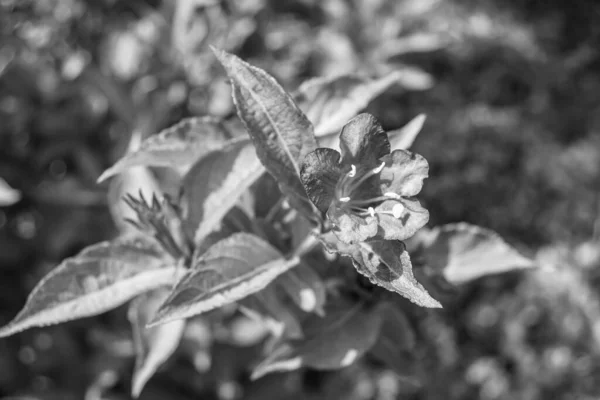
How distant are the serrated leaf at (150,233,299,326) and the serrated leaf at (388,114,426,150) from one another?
1.31 feet

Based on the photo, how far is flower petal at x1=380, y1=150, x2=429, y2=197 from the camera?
51.6 inches

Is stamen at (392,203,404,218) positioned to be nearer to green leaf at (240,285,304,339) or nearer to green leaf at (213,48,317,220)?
green leaf at (213,48,317,220)

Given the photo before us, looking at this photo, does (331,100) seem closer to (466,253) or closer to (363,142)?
(363,142)

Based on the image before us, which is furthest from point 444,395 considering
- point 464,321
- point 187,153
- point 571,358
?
point 187,153

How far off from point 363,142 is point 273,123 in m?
0.22

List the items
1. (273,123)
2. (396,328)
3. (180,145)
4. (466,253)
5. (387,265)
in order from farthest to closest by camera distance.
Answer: (396,328), (466,253), (180,145), (273,123), (387,265)

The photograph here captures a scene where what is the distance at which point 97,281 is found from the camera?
153cm

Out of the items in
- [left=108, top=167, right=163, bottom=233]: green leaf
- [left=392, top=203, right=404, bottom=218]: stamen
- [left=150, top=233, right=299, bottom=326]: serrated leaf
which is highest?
[left=392, top=203, right=404, bottom=218]: stamen

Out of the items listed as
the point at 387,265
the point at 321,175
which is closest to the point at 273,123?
the point at 321,175

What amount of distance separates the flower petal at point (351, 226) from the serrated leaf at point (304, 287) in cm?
32

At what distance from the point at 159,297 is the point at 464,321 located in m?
2.69

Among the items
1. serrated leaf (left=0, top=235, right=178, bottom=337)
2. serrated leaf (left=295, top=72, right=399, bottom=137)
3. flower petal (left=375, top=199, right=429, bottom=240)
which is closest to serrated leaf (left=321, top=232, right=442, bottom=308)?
flower petal (left=375, top=199, right=429, bottom=240)

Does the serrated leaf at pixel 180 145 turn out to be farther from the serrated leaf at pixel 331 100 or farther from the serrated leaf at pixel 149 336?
the serrated leaf at pixel 149 336

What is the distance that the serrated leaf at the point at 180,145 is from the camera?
4.78ft
